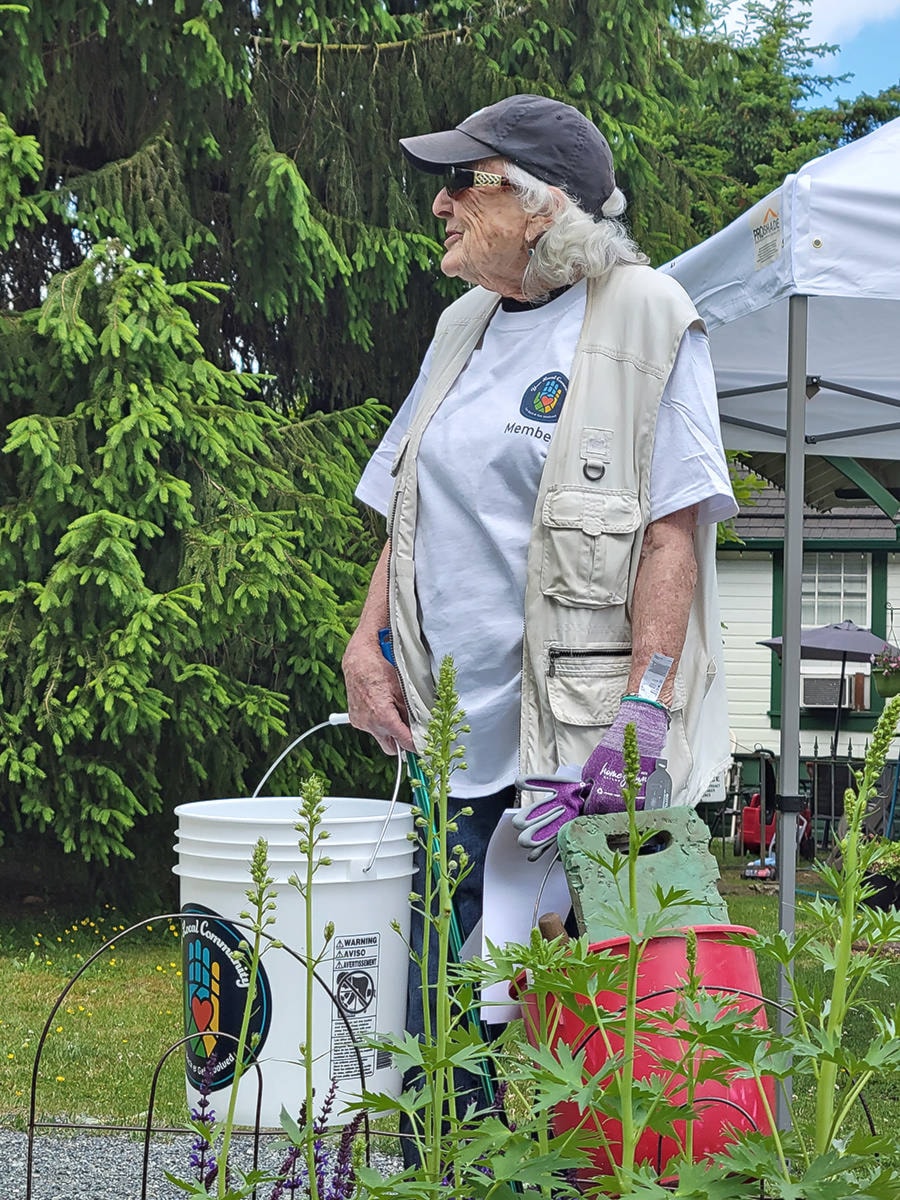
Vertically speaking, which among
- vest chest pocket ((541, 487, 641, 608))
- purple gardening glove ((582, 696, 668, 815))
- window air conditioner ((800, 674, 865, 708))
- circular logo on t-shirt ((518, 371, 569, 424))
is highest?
circular logo on t-shirt ((518, 371, 569, 424))

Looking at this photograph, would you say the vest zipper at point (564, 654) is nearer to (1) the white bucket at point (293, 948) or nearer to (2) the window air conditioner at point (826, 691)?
(1) the white bucket at point (293, 948)

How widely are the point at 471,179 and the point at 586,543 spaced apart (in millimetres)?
579

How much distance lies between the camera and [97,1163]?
3182mm

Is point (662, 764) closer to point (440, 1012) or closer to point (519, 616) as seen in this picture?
point (519, 616)

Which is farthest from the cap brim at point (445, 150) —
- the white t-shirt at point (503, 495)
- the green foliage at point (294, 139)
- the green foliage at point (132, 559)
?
the green foliage at point (294, 139)

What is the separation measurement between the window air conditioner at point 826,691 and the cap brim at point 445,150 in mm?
13390

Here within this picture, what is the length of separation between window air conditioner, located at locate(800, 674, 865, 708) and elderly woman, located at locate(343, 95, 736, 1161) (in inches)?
525

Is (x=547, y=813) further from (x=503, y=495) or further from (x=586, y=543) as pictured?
(x=503, y=495)

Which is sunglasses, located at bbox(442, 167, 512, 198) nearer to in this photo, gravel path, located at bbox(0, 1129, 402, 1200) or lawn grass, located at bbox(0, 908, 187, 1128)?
gravel path, located at bbox(0, 1129, 402, 1200)

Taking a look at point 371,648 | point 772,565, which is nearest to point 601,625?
point 371,648

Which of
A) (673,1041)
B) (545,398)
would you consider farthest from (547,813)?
(545,398)

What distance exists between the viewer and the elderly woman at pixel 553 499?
1.93 meters

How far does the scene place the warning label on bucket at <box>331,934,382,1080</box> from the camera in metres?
2.18

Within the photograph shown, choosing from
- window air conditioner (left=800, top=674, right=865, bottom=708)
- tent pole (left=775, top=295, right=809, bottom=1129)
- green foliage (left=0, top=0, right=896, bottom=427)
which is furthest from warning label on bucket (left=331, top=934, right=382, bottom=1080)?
window air conditioner (left=800, top=674, right=865, bottom=708)
